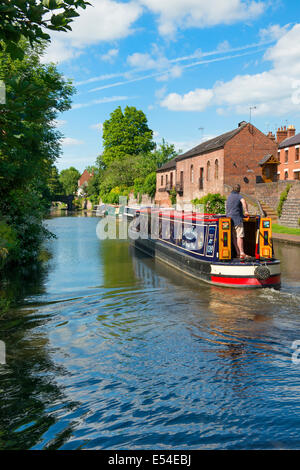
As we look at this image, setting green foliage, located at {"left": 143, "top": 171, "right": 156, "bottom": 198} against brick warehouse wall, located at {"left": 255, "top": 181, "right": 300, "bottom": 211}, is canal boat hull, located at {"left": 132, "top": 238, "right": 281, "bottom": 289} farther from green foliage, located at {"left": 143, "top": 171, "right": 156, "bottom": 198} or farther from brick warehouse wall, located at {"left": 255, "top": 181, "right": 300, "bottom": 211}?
green foliage, located at {"left": 143, "top": 171, "right": 156, "bottom": 198}

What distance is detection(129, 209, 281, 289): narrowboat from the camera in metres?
10.3

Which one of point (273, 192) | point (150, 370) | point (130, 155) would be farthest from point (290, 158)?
→ point (150, 370)

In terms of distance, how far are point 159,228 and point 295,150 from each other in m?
24.7

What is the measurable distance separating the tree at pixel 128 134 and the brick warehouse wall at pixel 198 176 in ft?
59.4

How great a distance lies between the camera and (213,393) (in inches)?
189

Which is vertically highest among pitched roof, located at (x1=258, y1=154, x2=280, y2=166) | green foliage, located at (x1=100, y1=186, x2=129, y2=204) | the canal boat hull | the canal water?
pitched roof, located at (x1=258, y1=154, x2=280, y2=166)

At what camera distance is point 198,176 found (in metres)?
39.3

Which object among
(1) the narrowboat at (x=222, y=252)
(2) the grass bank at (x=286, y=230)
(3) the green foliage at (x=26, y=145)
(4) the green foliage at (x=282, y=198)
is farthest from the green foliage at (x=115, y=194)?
(1) the narrowboat at (x=222, y=252)

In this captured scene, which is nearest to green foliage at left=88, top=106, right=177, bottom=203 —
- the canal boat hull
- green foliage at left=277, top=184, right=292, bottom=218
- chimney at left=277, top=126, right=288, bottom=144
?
chimney at left=277, top=126, right=288, bottom=144

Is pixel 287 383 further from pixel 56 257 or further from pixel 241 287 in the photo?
pixel 56 257

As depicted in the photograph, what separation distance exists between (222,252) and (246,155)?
81.4ft

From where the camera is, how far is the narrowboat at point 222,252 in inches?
404

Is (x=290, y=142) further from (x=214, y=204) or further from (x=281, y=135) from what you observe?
(x=214, y=204)

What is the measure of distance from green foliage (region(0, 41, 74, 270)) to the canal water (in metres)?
1.74
